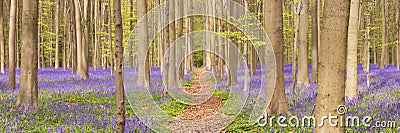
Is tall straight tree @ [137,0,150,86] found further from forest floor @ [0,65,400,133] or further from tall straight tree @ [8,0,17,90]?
tall straight tree @ [8,0,17,90]

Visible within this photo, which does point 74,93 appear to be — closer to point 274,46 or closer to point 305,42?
point 274,46

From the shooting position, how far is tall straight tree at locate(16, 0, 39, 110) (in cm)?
876

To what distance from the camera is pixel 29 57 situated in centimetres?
891

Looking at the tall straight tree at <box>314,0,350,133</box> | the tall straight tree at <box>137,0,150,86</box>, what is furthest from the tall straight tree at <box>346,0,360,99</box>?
the tall straight tree at <box>137,0,150,86</box>

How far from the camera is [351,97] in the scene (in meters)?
10.6

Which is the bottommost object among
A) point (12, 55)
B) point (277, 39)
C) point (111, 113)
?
point (111, 113)

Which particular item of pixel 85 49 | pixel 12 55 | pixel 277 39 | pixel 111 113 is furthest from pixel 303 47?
pixel 85 49

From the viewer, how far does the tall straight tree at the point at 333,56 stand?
411cm

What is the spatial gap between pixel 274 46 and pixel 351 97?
3.40 metres

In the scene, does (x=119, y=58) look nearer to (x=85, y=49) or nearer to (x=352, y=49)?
(x=352, y=49)

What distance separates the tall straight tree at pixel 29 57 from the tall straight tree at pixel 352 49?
26.5 ft

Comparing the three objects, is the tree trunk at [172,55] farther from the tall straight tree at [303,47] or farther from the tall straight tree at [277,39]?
the tall straight tree at [277,39]

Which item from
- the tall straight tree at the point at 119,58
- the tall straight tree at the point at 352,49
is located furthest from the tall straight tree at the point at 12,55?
the tall straight tree at the point at 352,49

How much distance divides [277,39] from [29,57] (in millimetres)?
5877
